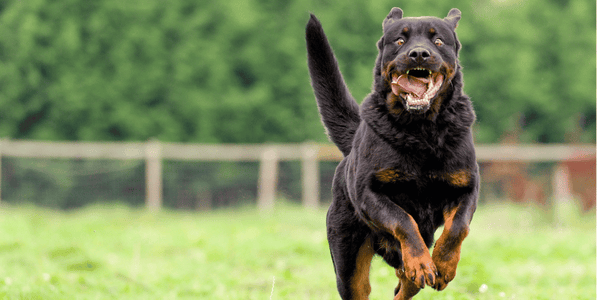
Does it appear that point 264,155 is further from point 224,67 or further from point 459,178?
point 459,178

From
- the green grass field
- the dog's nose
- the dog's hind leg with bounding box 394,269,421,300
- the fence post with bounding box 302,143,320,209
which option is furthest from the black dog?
the fence post with bounding box 302,143,320,209

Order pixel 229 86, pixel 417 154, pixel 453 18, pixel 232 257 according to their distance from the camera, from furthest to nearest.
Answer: pixel 229 86 < pixel 232 257 < pixel 453 18 < pixel 417 154

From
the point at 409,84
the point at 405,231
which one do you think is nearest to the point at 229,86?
the point at 409,84

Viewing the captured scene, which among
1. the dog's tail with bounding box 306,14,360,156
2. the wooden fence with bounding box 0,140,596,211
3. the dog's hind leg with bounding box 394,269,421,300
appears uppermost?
the dog's tail with bounding box 306,14,360,156

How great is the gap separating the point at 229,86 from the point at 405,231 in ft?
33.5

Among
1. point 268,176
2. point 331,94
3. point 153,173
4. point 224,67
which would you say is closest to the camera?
point 331,94

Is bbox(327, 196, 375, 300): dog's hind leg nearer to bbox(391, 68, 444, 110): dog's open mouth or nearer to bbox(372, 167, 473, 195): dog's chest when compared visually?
bbox(372, 167, 473, 195): dog's chest

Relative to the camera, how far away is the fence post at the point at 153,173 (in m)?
11.4

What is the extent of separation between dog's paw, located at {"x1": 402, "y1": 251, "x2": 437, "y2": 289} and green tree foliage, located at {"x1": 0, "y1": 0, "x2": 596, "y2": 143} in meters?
9.16

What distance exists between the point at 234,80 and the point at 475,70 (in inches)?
191

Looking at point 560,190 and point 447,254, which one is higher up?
point 447,254

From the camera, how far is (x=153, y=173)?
11.5m

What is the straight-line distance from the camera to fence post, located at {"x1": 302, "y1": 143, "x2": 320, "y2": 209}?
11.6 meters

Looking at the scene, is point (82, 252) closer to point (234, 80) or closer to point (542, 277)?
point (542, 277)
